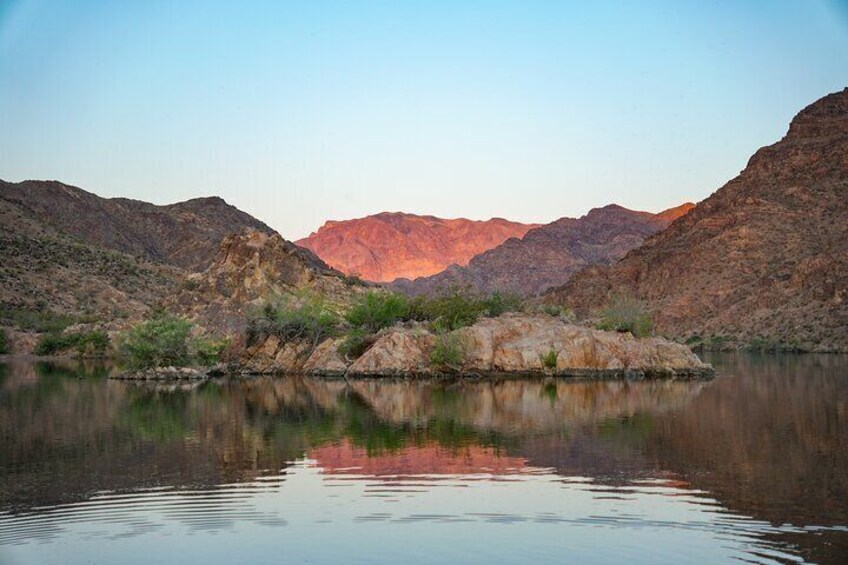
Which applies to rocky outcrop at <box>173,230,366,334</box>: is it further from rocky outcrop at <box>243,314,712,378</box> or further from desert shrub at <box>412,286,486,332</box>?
rocky outcrop at <box>243,314,712,378</box>

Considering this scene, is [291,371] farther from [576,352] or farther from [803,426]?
[803,426]

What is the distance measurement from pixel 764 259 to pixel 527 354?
7278 cm

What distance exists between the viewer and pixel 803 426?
3083cm

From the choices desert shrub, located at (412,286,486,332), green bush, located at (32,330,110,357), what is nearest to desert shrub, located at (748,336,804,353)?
desert shrub, located at (412,286,486,332)

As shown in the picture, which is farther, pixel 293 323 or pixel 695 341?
pixel 695 341

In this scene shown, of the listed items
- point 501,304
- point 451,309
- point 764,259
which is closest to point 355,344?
point 451,309

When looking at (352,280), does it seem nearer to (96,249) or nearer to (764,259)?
(96,249)

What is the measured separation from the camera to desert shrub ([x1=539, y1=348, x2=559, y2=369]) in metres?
60.5

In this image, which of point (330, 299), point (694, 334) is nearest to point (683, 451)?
point (330, 299)

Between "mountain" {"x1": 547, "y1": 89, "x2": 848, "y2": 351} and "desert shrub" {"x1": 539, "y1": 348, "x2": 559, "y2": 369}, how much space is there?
155 ft

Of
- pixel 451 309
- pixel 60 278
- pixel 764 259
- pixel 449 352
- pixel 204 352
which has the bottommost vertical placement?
pixel 449 352

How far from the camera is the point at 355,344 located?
216ft

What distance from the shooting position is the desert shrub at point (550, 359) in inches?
2383

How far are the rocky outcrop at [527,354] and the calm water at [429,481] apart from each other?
698 inches
